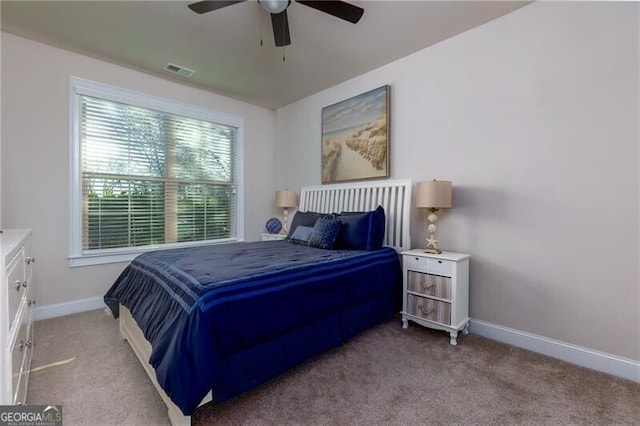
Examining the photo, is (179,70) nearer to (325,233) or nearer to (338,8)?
(338,8)

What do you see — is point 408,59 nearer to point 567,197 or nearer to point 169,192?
point 567,197

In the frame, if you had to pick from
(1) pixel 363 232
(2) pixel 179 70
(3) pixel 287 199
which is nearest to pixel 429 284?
(1) pixel 363 232

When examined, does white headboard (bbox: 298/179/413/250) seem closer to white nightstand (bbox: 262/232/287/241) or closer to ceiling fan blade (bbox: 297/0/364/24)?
white nightstand (bbox: 262/232/287/241)

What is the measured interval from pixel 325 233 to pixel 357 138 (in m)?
1.37

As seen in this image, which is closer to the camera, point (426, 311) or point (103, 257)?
point (426, 311)

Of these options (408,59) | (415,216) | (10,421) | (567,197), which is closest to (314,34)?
(408,59)

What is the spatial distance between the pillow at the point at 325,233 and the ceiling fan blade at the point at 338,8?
1.82m

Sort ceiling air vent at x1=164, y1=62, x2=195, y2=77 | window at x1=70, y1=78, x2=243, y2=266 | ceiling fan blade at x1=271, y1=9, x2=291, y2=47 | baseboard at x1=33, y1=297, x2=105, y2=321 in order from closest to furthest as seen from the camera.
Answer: ceiling fan blade at x1=271, y1=9, x2=291, y2=47
baseboard at x1=33, y1=297, x2=105, y2=321
window at x1=70, y1=78, x2=243, y2=266
ceiling air vent at x1=164, y1=62, x2=195, y2=77

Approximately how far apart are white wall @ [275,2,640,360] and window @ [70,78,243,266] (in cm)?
280

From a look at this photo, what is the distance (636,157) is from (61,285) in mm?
5102

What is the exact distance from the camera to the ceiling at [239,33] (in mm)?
2340

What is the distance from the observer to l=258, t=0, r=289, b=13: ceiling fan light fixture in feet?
7.00

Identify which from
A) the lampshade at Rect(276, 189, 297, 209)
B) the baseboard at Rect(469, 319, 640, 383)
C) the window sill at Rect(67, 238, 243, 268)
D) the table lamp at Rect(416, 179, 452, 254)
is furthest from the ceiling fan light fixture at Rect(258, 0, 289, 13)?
the baseboard at Rect(469, 319, 640, 383)

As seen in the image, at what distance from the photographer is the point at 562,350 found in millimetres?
2119
